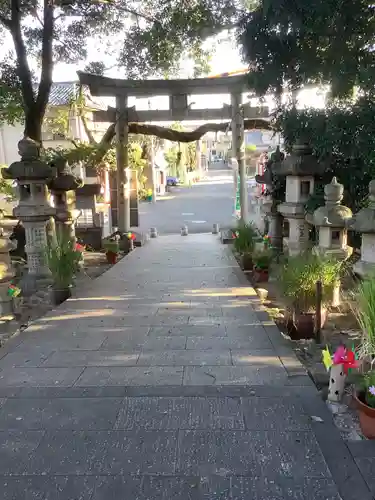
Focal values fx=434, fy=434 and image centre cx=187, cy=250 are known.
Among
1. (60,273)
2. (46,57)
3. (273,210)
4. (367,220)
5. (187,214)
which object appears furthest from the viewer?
(187,214)

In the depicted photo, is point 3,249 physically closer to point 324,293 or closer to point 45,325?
point 45,325

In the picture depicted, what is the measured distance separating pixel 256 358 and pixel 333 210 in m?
2.55

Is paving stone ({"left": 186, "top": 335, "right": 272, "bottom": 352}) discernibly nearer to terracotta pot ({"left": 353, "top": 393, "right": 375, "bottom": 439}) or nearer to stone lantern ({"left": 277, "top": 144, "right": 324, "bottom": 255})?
terracotta pot ({"left": 353, "top": 393, "right": 375, "bottom": 439})

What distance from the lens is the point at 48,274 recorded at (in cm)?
791

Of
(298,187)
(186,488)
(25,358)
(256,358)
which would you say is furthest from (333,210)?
(186,488)

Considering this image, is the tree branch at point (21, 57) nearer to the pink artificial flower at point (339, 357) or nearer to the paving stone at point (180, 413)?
the paving stone at point (180, 413)

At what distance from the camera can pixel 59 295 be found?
6625 millimetres

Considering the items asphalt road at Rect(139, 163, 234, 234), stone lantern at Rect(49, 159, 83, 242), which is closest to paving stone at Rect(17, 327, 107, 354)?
stone lantern at Rect(49, 159, 83, 242)

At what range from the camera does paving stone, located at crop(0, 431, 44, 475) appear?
2.48 m

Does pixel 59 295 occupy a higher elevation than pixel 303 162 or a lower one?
lower

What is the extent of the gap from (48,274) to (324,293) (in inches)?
197

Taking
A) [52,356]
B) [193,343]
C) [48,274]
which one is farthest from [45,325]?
[48,274]

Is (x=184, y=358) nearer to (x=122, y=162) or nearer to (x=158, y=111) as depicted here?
(x=122, y=162)

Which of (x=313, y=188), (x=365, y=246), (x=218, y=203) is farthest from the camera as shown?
(x=218, y=203)
